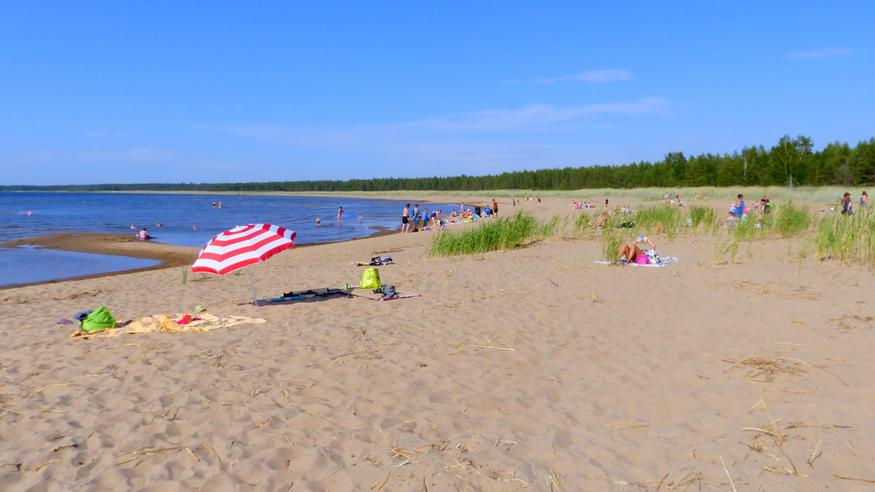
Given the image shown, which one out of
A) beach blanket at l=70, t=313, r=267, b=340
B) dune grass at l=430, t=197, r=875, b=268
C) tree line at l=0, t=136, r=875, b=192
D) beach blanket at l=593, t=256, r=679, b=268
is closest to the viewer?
beach blanket at l=70, t=313, r=267, b=340

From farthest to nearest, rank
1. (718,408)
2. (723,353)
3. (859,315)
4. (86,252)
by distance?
(86,252)
(859,315)
(723,353)
(718,408)

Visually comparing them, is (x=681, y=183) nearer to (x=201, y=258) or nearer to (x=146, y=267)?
(x=146, y=267)


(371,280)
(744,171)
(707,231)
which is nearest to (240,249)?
(371,280)

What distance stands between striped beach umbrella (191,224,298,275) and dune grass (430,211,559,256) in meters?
6.75

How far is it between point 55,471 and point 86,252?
2047 cm

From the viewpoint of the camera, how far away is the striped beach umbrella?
23.6ft

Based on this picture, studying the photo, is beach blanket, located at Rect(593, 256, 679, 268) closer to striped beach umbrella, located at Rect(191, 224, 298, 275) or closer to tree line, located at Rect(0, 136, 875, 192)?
striped beach umbrella, located at Rect(191, 224, 298, 275)

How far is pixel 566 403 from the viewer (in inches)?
174

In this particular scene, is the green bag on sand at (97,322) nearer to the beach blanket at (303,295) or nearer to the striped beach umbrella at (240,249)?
the striped beach umbrella at (240,249)

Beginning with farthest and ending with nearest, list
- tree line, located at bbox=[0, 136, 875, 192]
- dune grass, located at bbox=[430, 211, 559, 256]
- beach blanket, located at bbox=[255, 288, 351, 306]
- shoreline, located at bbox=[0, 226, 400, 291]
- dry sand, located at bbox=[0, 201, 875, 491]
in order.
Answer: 1. tree line, located at bbox=[0, 136, 875, 192]
2. shoreline, located at bbox=[0, 226, 400, 291]
3. dune grass, located at bbox=[430, 211, 559, 256]
4. beach blanket, located at bbox=[255, 288, 351, 306]
5. dry sand, located at bbox=[0, 201, 875, 491]

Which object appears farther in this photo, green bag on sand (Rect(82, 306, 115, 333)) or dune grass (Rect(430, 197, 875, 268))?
dune grass (Rect(430, 197, 875, 268))

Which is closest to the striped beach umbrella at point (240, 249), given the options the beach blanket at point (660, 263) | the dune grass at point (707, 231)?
the beach blanket at point (660, 263)

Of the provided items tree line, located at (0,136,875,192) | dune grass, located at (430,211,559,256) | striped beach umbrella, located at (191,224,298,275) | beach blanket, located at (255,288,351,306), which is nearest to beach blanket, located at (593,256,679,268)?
dune grass, located at (430,211,559,256)

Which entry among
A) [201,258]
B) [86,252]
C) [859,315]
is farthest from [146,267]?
[859,315]
